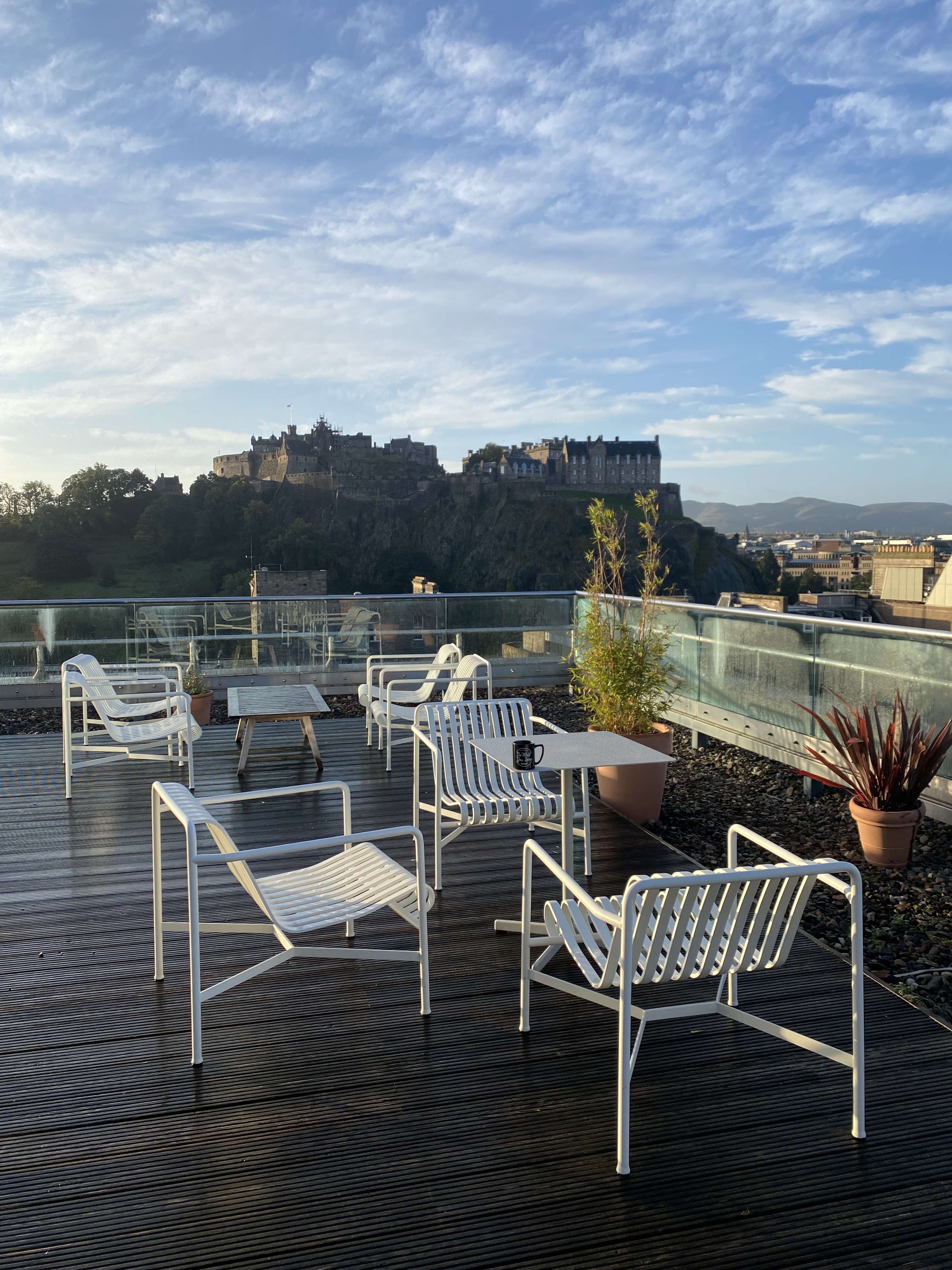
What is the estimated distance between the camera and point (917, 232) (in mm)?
26641

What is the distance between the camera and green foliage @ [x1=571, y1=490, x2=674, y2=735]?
5.55m

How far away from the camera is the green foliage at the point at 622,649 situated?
5.55 metres

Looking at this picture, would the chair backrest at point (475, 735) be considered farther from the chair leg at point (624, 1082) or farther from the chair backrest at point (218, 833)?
the chair leg at point (624, 1082)

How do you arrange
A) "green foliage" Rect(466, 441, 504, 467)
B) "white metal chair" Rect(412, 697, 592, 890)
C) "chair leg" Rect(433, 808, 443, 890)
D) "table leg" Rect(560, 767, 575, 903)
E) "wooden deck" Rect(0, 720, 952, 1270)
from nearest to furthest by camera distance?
"wooden deck" Rect(0, 720, 952, 1270) < "table leg" Rect(560, 767, 575, 903) < "white metal chair" Rect(412, 697, 592, 890) < "chair leg" Rect(433, 808, 443, 890) < "green foliage" Rect(466, 441, 504, 467)

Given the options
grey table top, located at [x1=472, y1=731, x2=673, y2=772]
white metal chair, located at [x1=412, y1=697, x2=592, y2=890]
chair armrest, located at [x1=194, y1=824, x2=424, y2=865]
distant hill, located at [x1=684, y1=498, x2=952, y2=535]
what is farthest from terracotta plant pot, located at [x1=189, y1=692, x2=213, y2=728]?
distant hill, located at [x1=684, y1=498, x2=952, y2=535]

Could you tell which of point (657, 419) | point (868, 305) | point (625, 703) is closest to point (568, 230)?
point (625, 703)

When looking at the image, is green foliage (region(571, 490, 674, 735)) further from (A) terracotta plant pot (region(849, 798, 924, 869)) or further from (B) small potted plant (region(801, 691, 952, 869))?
(A) terracotta plant pot (region(849, 798, 924, 869))

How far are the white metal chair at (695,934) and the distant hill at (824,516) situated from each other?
344 feet

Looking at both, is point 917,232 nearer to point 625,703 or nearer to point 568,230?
point 568,230

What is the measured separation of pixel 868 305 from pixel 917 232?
24.4 metres

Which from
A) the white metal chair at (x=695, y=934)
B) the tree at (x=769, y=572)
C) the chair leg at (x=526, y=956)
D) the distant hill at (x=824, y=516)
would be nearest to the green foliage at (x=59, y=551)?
the tree at (x=769, y=572)

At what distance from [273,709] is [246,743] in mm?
269

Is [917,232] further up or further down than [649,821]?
further up

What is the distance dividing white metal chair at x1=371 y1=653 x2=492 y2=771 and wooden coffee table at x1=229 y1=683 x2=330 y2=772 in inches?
14.9
